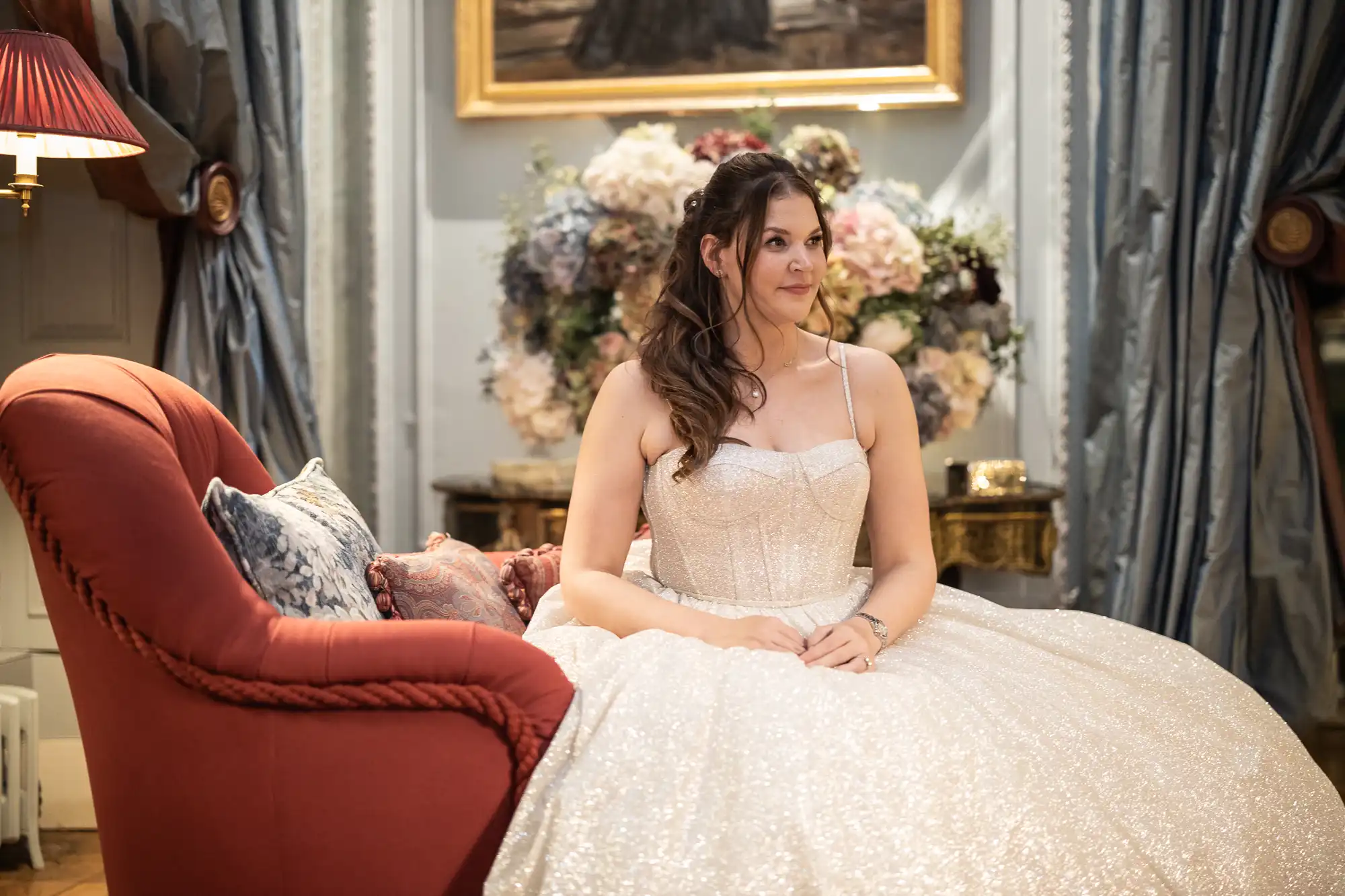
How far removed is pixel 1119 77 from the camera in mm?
3832

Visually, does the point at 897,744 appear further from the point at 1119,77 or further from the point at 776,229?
the point at 1119,77

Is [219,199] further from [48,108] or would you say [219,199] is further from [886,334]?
[886,334]

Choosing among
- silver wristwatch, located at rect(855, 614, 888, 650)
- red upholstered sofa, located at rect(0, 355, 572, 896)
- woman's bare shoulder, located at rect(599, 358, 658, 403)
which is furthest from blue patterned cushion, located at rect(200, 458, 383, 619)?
silver wristwatch, located at rect(855, 614, 888, 650)

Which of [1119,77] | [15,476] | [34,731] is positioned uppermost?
[1119,77]

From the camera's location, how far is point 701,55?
171 inches

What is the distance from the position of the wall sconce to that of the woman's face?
3.88ft

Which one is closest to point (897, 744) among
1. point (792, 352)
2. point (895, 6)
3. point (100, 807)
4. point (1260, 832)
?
point (1260, 832)

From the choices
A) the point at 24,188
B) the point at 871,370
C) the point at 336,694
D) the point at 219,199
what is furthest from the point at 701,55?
the point at 336,694

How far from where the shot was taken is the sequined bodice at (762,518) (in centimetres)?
220

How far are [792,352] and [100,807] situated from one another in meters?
1.37

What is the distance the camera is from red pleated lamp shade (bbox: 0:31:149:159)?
2209 millimetres

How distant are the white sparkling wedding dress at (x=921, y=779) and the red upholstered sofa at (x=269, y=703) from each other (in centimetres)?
10

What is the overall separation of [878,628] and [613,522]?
1.60 ft

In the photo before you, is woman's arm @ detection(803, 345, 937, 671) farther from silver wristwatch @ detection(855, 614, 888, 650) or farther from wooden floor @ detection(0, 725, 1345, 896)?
wooden floor @ detection(0, 725, 1345, 896)
